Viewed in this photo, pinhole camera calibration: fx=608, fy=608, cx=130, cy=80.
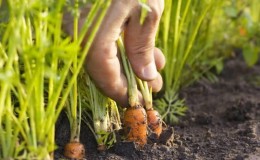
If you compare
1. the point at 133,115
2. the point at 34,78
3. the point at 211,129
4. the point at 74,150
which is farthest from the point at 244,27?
the point at 34,78

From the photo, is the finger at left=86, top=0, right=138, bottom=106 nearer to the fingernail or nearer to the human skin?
the human skin

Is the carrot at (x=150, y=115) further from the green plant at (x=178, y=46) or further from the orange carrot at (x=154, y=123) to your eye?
the green plant at (x=178, y=46)

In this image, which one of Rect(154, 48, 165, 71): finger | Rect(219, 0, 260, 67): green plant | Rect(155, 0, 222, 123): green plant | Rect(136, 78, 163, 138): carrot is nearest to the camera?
Rect(136, 78, 163, 138): carrot

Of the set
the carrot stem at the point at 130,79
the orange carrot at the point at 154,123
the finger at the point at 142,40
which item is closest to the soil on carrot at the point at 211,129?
the orange carrot at the point at 154,123

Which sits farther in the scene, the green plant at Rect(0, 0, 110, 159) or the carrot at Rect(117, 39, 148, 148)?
the carrot at Rect(117, 39, 148, 148)

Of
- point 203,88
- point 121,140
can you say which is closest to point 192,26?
point 203,88

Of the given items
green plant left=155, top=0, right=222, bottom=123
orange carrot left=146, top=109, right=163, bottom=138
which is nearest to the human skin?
orange carrot left=146, top=109, right=163, bottom=138

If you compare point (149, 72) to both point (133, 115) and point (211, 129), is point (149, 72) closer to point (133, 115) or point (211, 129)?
point (133, 115)
